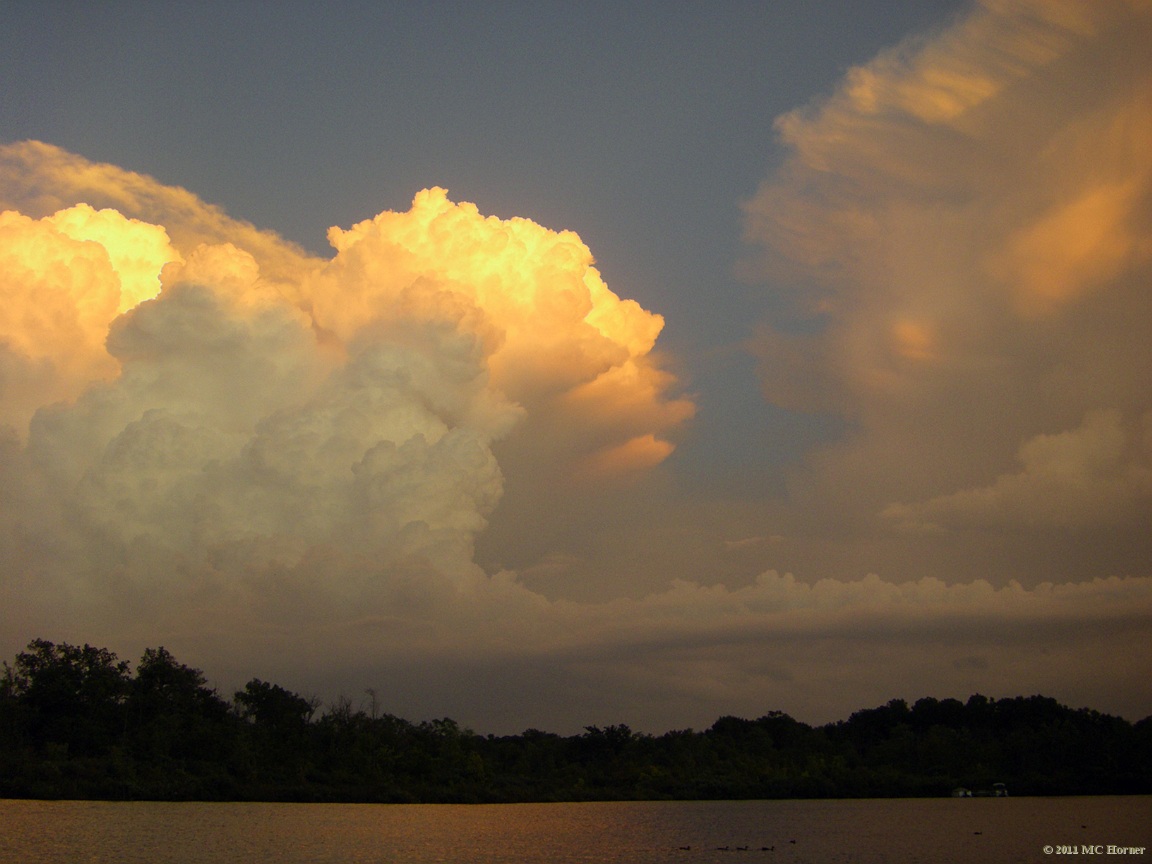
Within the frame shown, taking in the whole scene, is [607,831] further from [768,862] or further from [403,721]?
[403,721]

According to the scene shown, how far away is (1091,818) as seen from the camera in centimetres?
9531

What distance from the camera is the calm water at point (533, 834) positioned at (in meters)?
57.6

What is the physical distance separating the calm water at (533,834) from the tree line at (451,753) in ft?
24.9

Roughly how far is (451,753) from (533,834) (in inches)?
2432

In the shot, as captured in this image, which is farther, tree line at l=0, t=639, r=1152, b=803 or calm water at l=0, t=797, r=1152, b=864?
tree line at l=0, t=639, r=1152, b=803

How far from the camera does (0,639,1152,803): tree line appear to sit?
11012cm

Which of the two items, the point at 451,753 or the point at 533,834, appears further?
the point at 451,753

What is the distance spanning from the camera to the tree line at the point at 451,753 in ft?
361

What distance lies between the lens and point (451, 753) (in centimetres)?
13938

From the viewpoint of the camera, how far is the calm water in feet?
189

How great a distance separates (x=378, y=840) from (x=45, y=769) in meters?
48.1

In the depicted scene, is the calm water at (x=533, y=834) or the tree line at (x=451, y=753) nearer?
the calm water at (x=533, y=834)

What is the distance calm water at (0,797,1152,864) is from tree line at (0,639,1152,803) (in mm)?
7587

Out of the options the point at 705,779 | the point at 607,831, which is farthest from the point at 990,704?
the point at 607,831
